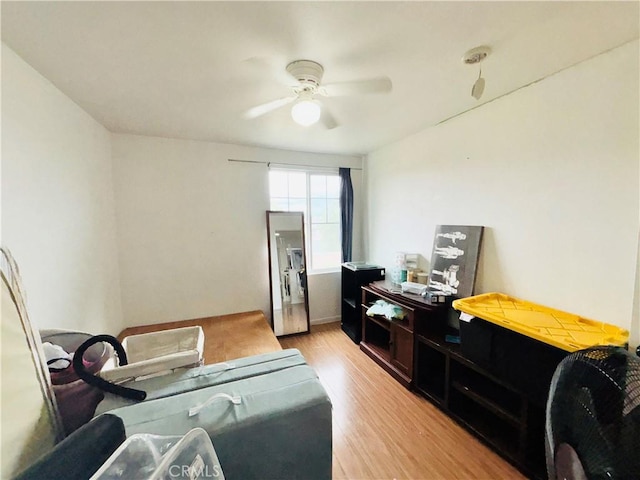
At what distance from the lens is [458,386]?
1.88 metres

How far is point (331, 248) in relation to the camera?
12.4 ft

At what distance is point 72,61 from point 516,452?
3.41 m

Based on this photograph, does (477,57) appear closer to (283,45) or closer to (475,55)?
(475,55)

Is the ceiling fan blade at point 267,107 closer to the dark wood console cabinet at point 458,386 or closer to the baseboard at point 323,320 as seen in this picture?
the dark wood console cabinet at point 458,386

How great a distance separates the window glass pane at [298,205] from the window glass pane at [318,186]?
0.52ft

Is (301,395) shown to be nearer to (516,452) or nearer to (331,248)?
(516,452)

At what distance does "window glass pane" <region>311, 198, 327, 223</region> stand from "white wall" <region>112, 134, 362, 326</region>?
575 millimetres

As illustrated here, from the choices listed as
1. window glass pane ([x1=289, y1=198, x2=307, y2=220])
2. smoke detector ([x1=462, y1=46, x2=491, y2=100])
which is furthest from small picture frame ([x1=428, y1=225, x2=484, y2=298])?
window glass pane ([x1=289, y1=198, x2=307, y2=220])

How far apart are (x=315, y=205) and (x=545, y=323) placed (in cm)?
272

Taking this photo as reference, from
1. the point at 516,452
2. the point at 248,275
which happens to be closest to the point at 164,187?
the point at 248,275

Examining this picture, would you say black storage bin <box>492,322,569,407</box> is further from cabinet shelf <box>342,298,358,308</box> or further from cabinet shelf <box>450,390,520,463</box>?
cabinet shelf <box>342,298,358,308</box>

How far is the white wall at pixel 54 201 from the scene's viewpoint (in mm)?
1343

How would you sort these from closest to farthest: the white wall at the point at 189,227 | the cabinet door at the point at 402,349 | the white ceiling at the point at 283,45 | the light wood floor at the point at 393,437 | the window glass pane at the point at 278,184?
the white ceiling at the point at 283,45 → the light wood floor at the point at 393,437 → the cabinet door at the point at 402,349 → the white wall at the point at 189,227 → the window glass pane at the point at 278,184

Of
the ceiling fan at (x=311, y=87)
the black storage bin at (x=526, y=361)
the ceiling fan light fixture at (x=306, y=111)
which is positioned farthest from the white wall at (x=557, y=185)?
the ceiling fan light fixture at (x=306, y=111)
